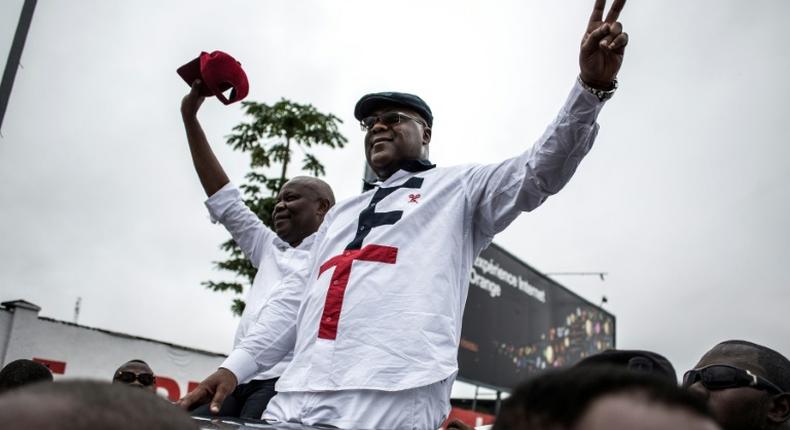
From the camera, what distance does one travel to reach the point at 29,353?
9.26 metres

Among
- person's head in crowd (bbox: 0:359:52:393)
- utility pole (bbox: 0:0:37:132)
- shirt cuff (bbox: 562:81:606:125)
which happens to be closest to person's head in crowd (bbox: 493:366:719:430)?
shirt cuff (bbox: 562:81:606:125)

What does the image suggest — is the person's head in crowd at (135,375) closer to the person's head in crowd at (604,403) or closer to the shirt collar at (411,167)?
the shirt collar at (411,167)


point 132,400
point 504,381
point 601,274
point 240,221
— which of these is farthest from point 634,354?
point 601,274

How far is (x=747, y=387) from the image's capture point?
6.14ft

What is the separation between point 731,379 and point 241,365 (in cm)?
146

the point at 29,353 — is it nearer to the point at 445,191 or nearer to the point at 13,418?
the point at 445,191

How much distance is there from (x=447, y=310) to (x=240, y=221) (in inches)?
59.6

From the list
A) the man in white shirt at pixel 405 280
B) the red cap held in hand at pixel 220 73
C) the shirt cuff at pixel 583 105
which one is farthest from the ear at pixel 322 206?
the shirt cuff at pixel 583 105

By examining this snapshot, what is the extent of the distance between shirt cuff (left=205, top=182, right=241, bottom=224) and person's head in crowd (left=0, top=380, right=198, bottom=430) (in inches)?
106

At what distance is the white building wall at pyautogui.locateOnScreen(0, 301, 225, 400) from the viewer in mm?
9219

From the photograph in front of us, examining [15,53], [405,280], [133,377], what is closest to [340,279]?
[405,280]

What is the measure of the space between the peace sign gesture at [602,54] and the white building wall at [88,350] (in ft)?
26.9

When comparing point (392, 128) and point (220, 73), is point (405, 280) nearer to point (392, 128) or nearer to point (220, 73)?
point (392, 128)

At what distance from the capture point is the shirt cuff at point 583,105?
6.10 ft
